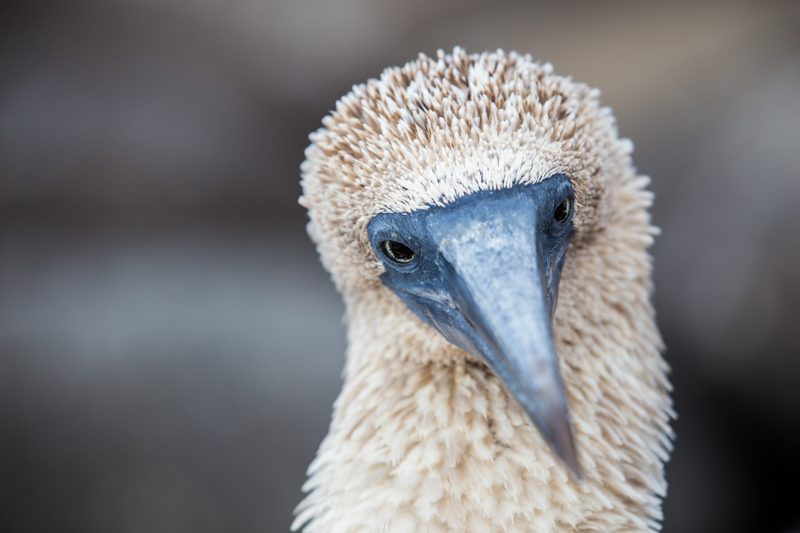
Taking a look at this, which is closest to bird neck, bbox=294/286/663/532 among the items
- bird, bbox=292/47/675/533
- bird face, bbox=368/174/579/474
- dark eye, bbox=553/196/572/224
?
bird, bbox=292/47/675/533

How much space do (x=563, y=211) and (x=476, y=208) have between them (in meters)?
0.28

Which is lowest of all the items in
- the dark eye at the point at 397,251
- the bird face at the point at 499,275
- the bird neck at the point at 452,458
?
the bird neck at the point at 452,458

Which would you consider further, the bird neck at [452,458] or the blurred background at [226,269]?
the blurred background at [226,269]

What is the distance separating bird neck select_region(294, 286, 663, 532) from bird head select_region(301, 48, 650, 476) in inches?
2.1

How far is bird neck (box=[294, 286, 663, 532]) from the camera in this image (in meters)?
1.90

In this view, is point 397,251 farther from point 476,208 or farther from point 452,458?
point 452,458

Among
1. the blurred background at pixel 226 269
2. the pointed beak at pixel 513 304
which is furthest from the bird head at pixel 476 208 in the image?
the blurred background at pixel 226 269

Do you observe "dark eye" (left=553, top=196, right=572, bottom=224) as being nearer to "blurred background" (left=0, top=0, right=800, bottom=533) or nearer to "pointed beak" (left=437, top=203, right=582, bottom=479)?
"pointed beak" (left=437, top=203, right=582, bottom=479)

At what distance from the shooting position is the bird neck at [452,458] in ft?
6.22

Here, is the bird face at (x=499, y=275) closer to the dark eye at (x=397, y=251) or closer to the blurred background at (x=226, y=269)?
the dark eye at (x=397, y=251)

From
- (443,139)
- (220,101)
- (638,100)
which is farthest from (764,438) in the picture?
(220,101)

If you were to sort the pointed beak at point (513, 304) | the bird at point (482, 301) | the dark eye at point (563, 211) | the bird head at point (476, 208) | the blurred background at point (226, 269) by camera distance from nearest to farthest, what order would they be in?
the pointed beak at point (513, 304)
the bird head at point (476, 208)
the bird at point (482, 301)
the dark eye at point (563, 211)
the blurred background at point (226, 269)

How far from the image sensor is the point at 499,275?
1.59 metres

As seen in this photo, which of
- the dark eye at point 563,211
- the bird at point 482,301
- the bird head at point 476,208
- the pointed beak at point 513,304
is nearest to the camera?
the pointed beak at point 513,304
